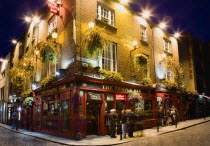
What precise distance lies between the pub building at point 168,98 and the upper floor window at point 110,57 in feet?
18.3

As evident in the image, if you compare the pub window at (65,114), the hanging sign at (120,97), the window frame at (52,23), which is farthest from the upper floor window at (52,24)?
the hanging sign at (120,97)

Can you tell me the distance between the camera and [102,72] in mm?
13227

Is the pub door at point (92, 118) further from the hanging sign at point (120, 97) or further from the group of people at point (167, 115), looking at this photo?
the group of people at point (167, 115)

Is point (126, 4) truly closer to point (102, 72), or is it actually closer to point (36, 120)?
point (102, 72)

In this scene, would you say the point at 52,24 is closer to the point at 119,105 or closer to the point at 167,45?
the point at 119,105

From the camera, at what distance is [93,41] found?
475 inches

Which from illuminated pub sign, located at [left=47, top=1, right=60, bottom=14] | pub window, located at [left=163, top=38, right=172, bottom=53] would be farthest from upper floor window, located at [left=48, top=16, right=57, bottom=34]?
pub window, located at [left=163, top=38, right=172, bottom=53]

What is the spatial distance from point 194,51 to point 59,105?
22.5 m

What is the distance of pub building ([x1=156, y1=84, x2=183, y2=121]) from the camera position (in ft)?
60.2

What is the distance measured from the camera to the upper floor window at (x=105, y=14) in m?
14.6

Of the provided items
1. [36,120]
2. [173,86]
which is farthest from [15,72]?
[173,86]

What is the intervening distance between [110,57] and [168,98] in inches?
344

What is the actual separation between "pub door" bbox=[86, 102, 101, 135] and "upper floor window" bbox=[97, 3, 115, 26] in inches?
263

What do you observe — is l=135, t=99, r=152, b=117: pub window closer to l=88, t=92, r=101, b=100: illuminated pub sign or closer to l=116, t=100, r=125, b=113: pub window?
l=116, t=100, r=125, b=113: pub window
